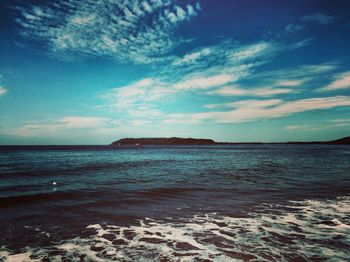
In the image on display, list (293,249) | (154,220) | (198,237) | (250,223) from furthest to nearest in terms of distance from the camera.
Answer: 1. (154,220)
2. (250,223)
3. (198,237)
4. (293,249)

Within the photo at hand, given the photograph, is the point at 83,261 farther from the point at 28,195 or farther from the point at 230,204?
the point at 28,195

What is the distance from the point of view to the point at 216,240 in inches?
288

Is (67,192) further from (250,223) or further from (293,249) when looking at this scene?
(293,249)

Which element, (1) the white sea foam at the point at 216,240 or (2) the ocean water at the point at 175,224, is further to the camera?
(2) the ocean water at the point at 175,224

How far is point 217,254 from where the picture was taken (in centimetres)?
630

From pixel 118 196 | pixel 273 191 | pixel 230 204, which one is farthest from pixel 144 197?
pixel 273 191

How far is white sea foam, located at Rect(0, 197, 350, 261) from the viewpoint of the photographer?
6.23 metres

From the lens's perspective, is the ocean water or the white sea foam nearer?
the white sea foam

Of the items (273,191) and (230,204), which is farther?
(273,191)

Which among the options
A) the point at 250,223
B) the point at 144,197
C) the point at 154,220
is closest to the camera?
the point at 250,223

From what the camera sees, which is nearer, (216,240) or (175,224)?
(216,240)

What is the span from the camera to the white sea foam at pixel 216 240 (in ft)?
20.5

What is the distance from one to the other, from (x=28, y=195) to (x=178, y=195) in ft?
31.2

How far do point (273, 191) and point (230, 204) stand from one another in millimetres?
4893
